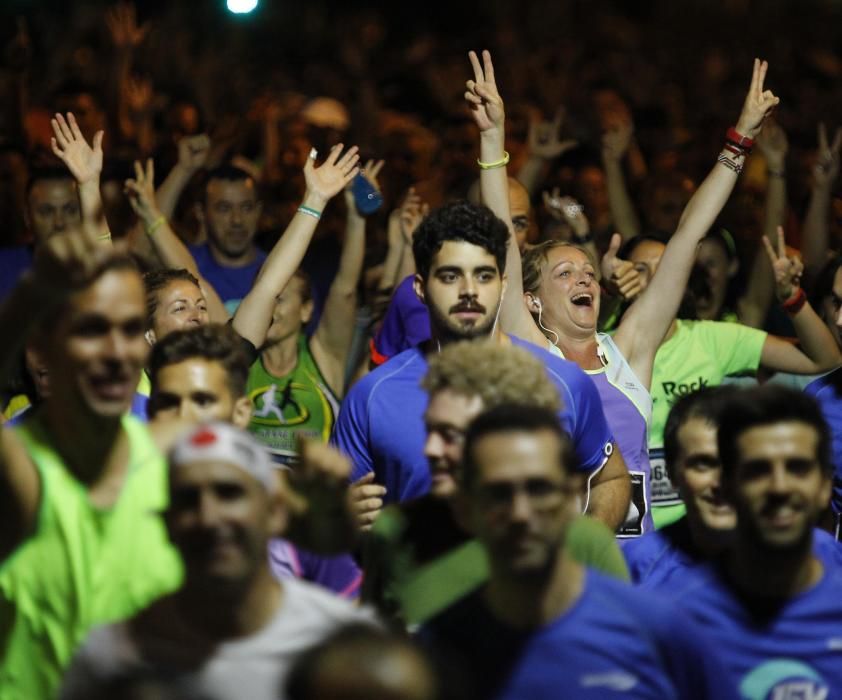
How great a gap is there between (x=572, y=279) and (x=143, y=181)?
6.40 ft

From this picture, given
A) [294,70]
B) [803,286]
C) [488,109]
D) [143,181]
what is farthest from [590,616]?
[294,70]

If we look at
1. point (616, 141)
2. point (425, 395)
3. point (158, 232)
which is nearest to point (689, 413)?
point (425, 395)

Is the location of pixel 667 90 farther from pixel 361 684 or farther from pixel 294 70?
pixel 361 684

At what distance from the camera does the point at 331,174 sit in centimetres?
623

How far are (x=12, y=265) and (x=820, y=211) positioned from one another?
13.4ft

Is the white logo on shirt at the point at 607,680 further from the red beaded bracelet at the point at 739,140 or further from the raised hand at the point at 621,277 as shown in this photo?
the raised hand at the point at 621,277

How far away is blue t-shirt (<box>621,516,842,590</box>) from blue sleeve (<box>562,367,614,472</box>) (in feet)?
1.63

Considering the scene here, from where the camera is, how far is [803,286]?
840 cm

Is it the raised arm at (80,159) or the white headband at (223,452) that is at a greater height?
the raised arm at (80,159)

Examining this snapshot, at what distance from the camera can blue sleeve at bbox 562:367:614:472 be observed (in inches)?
197

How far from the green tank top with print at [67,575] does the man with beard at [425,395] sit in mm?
1344

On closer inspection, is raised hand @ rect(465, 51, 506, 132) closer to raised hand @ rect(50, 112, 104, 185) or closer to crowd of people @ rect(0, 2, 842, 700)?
crowd of people @ rect(0, 2, 842, 700)

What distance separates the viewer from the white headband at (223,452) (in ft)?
10.2

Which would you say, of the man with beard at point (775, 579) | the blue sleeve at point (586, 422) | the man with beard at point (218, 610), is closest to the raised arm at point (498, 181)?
the blue sleeve at point (586, 422)
